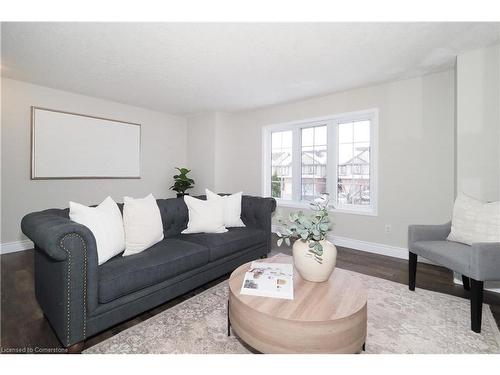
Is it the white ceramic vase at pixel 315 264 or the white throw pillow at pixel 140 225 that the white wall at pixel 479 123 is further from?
the white throw pillow at pixel 140 225

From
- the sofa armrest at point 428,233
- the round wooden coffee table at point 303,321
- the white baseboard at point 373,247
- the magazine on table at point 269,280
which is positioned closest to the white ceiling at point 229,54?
the sofa armrest at point 428,233

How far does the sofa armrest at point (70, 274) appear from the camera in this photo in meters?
1.40

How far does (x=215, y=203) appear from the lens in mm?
2814

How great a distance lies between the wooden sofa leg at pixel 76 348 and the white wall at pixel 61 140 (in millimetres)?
3099

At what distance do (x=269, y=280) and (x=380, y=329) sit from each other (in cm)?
90

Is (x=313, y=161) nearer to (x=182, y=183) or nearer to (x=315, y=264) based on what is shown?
(x=182, y=183)

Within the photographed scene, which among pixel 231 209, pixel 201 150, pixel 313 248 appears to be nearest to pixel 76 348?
pixel 313 248

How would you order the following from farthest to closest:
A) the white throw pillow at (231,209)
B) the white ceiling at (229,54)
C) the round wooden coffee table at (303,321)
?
the white throw pillow at (231,209) → the white ceiling at (229,54) → the round wooden coffee table at (303,321)

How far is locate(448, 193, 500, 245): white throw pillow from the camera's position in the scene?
79.0 inches

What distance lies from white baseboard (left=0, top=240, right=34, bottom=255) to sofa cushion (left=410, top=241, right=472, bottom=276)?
16.6 feet

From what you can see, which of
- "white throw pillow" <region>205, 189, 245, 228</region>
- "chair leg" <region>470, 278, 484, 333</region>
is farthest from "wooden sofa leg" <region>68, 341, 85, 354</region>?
"chair leg" <region>470, 278, 484, 333</region>
